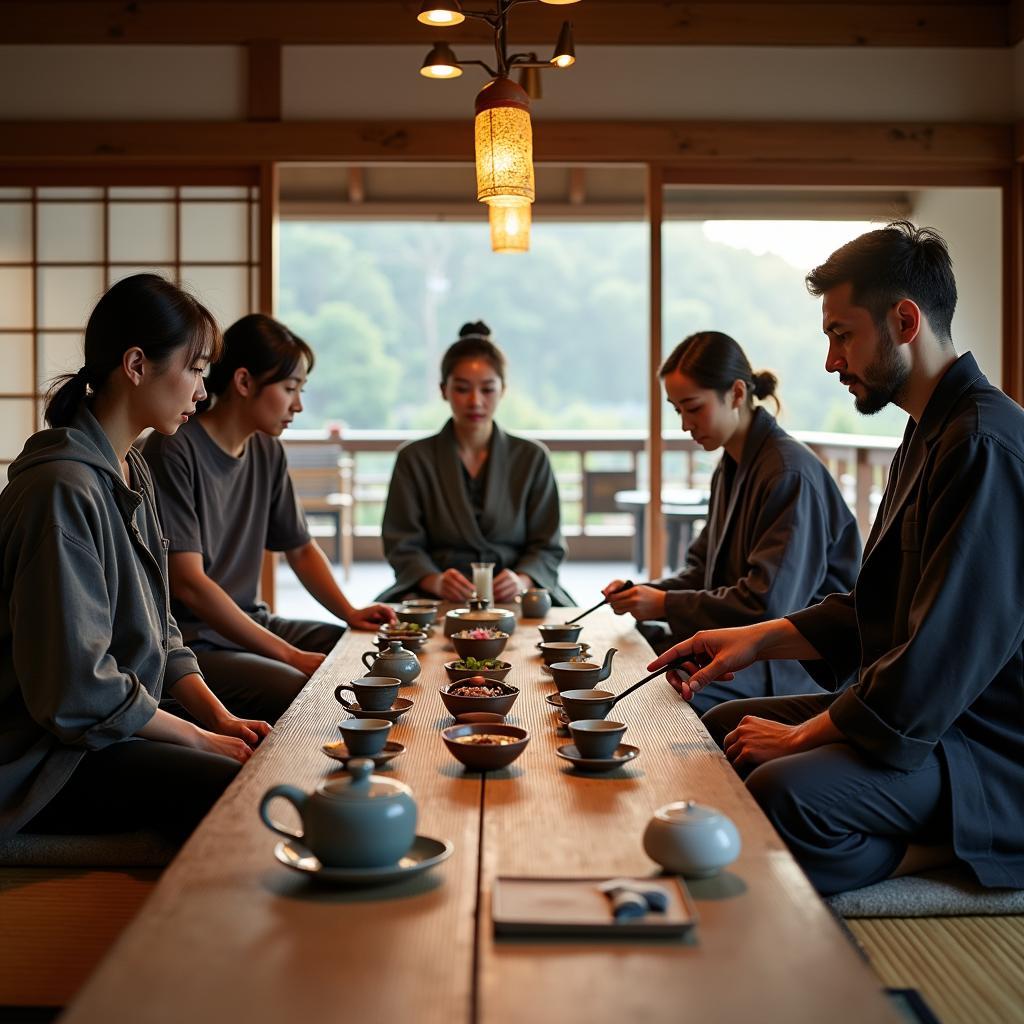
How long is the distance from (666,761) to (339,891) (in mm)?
640

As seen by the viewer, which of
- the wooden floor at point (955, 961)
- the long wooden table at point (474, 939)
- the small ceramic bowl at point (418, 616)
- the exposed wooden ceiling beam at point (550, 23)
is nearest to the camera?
the long wooden table at point (474, 939)

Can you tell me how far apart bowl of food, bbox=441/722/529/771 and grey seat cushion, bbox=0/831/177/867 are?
56cm

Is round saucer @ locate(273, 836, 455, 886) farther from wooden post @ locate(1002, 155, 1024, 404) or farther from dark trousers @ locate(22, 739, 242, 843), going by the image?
wooden post @ locate(1002, 155, 1024, 404)

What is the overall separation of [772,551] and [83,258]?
12.0 ft

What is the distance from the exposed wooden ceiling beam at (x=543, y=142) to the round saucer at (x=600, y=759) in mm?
3558

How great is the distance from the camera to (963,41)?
489 cm

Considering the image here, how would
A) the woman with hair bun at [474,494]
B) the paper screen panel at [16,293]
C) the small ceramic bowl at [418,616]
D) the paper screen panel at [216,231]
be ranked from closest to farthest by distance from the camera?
the small ceramic bowl at [418,616] → the woman with hair bun at [474,494] → the paper screen panel at [216,231] → the paper screen panel at [16,293]

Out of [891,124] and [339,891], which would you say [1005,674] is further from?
[891,124]

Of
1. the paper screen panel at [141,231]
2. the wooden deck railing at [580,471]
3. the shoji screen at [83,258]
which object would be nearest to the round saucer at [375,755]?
the shoji screen at [83,258]

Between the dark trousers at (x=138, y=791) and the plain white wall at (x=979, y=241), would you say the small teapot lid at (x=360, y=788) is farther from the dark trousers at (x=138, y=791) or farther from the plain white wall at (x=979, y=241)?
the plain white wall at (x=979, y=241)

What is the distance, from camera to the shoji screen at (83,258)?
5.16 metres

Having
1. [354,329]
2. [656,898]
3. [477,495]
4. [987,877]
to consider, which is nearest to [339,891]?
[656,898]

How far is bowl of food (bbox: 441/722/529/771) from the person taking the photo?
5.32 feet

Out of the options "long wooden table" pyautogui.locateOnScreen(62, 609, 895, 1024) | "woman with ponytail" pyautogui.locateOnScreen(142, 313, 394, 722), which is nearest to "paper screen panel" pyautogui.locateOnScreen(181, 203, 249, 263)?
"woman with ponytail" pyautogui.locateOnScreen(142, 313, 394, 722)
